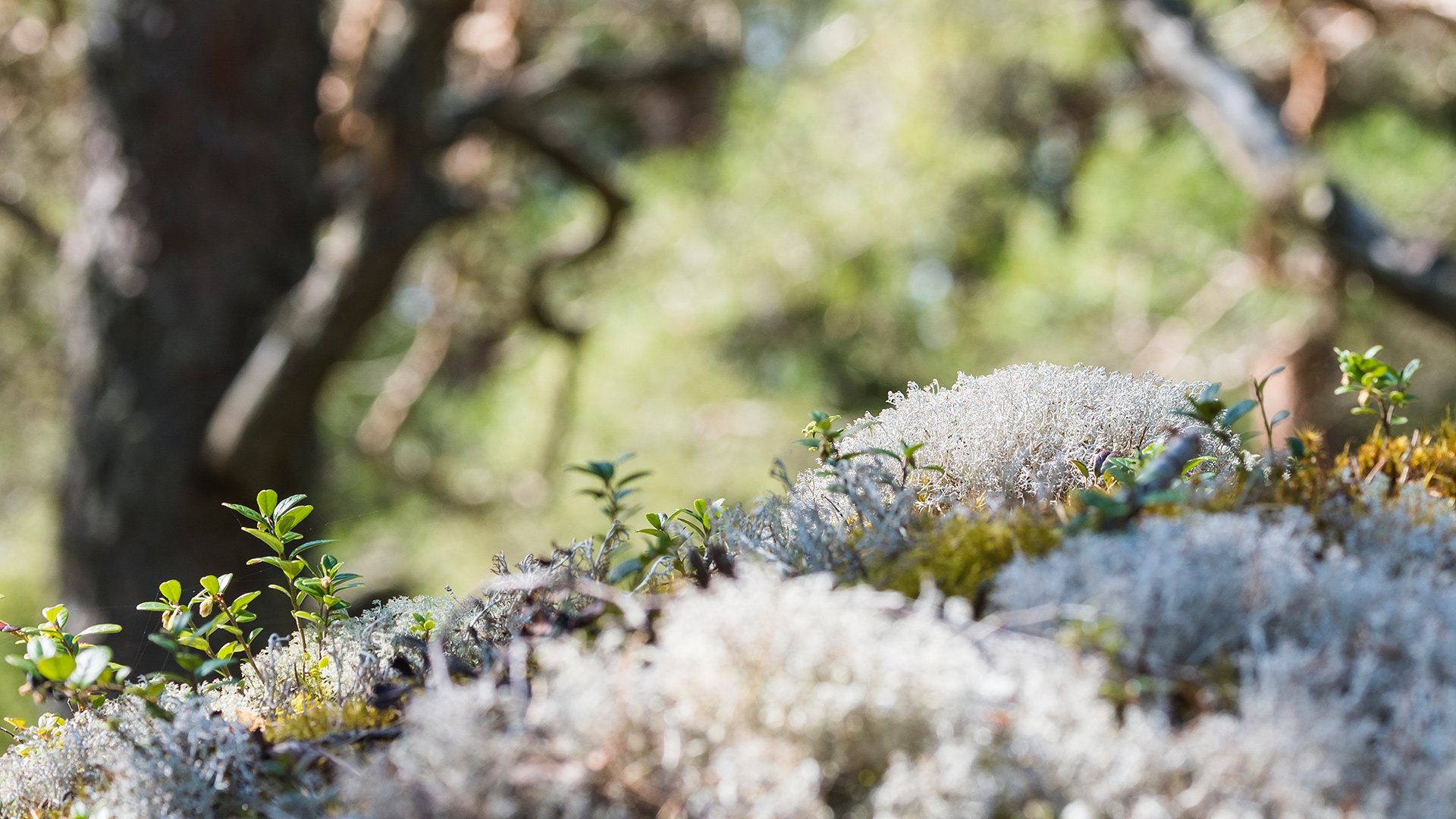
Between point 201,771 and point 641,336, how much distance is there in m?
9.29

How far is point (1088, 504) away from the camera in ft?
3.51

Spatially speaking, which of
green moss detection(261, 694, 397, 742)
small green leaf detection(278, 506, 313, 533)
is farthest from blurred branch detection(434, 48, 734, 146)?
green moss detection(261, 694, 397, 742)

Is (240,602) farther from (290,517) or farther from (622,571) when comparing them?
(622,571)

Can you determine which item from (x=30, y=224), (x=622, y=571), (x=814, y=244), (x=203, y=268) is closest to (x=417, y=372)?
(x=30, y=224)

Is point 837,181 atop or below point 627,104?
below

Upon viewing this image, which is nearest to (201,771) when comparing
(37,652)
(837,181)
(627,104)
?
(37,652)

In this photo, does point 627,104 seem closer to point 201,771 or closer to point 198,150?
point 198,150

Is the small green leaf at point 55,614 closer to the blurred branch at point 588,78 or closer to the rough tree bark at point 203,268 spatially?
the rough tree bark at point 203,268

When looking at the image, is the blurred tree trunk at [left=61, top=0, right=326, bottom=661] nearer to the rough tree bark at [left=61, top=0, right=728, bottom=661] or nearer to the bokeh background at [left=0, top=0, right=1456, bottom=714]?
the rough tree bark at [left=61, top=0, right=728, bottom=661]

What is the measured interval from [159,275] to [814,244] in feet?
19.5

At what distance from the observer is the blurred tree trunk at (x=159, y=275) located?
4664mm

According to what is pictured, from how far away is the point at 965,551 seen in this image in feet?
3.55

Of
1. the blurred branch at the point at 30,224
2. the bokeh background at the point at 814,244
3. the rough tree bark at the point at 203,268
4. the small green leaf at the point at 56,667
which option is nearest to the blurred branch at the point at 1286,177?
the bokeh background at the point at 814,244

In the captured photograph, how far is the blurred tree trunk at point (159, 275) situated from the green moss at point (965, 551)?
4.25m
